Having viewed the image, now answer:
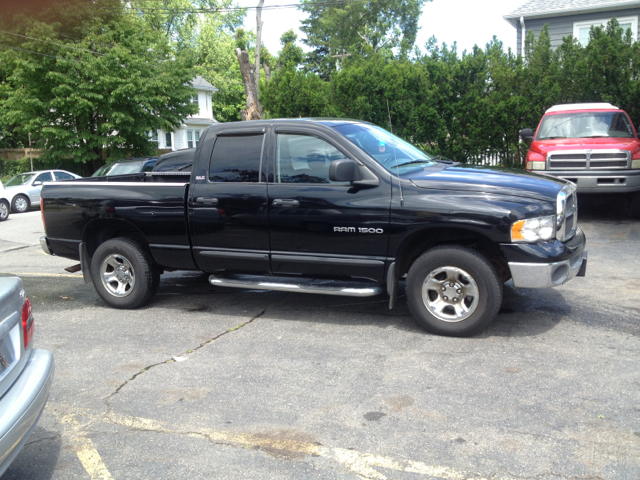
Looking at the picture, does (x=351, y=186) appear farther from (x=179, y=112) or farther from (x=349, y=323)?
(x=179, y=112)

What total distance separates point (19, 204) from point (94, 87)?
22.9 ft

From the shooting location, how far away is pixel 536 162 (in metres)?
12.1

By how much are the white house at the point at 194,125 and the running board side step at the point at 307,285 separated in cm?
4284

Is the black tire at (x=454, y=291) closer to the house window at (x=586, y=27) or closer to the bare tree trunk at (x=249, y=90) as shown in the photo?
the bare tree trunk at (x=249, y=90)

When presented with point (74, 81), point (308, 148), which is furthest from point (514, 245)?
point (74, 81)

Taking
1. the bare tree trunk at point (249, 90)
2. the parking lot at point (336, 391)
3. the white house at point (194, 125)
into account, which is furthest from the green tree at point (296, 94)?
the white house at point (194, 125)

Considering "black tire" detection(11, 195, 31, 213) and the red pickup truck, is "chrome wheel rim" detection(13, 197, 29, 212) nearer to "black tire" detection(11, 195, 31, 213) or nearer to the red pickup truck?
"black tire" detection(11, 195, 31, 213)

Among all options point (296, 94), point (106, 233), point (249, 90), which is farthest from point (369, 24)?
point (106, 233)

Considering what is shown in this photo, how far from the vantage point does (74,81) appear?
25328 millimetres

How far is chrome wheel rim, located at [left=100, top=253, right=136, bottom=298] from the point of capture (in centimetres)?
683

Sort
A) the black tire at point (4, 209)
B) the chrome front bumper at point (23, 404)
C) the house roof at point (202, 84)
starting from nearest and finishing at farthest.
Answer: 1. the chrome front bumper at point (23, 404)
2. the black tire at point (4, 209)
3. the house roof at point (202, 84)

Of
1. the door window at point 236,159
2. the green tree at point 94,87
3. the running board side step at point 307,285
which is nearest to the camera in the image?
the running board side step at point 307,285

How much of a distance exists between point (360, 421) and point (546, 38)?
15.1 metres

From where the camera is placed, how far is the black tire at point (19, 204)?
20.6 metres
